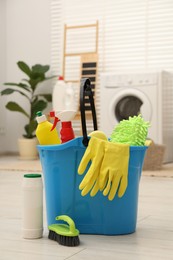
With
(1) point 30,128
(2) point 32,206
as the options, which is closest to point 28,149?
(1) point 30,128

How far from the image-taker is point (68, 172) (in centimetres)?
158

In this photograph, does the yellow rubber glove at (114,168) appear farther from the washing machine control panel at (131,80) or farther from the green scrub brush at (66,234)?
the washing machine control panel at (131,80)

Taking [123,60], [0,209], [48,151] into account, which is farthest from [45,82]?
[48,151]

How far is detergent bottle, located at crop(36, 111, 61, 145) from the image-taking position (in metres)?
1.63

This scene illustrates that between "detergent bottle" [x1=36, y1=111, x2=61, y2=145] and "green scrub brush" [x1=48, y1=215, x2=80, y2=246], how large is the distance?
0.93 feet

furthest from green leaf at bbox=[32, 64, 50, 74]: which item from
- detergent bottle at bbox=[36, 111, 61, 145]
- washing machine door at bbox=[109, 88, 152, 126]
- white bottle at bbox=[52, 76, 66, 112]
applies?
detergent bottle at bbox=[36, 111, 61, 145]

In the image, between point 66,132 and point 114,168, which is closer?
point 114,168

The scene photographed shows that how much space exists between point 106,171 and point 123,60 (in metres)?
3.70

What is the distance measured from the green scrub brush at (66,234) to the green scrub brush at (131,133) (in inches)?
13.0

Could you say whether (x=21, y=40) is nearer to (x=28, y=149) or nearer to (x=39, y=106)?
(x=39, y=106)

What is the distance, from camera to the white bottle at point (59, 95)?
4930mm

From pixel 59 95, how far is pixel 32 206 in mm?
3503

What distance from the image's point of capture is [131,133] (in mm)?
1639

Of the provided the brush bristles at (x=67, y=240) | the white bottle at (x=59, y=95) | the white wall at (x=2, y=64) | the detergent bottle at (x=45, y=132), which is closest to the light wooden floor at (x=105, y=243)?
the brush bristles at (x=67, y=240)
